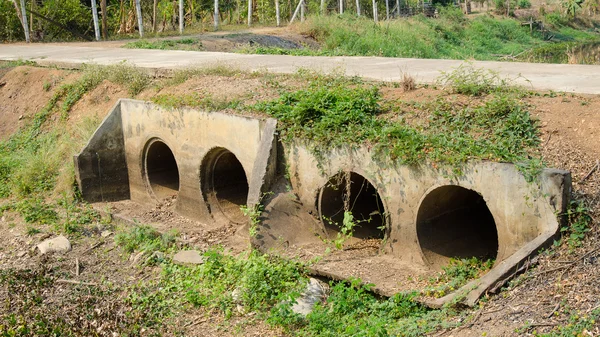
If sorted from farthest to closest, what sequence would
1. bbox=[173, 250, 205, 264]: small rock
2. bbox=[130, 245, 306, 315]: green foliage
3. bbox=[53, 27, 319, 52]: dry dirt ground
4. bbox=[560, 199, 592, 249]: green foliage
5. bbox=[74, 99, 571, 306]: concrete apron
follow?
bbox=[53, 27, 319, 52]: dry dirt ground → bbox=[173, 250, 205, 264]: small rock → bbox=[130, 245, 306, 315]: green foliage → bbox=[74, 99, 571, 306]: concrete apron → bbox=[560, 199, 592, 249]: green foliage

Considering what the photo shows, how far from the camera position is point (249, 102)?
34.2 ft

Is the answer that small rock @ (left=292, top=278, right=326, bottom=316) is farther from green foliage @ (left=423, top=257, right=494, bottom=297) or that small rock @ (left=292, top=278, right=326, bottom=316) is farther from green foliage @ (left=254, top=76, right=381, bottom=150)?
green foliage @ (left=254, top=76, right=381, bottom=150)

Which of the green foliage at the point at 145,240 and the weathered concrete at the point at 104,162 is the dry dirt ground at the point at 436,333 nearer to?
the green foliage at the point at 145,240

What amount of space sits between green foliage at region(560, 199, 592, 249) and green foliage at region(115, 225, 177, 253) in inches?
213

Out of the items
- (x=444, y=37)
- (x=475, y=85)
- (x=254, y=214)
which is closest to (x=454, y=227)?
(x=475, y=85)

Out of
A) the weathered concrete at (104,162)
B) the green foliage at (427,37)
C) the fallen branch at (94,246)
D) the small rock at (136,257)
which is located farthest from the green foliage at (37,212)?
the green foliage at (427,37)

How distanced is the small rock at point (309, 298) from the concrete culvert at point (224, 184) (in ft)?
11.0

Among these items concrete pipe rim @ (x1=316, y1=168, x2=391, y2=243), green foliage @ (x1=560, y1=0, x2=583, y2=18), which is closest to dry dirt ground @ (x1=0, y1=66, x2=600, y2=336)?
concrete pipe rim @ (x1=316, y1=168, x2=391, y2=243)

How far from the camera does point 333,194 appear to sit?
9.47 metres

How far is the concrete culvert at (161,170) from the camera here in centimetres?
1238

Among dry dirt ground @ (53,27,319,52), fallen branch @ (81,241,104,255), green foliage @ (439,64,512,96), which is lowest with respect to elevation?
fallen branch @ (81,241,104,255)

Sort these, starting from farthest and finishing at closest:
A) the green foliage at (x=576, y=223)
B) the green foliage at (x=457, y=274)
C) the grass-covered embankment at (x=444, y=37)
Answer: the grass-covered embankment at (x=444, y=37), the green foliage at (x=457, y=274), the green foliage at (x=576, y=223)

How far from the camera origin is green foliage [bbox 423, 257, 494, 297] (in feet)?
24.2

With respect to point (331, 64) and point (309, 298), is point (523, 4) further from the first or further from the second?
point (309, 298)
